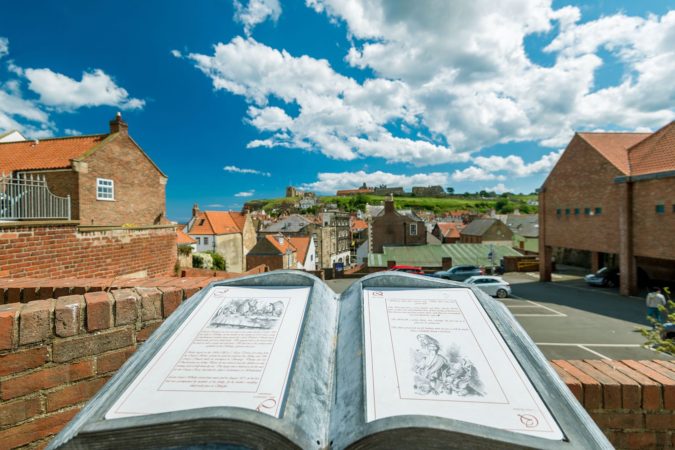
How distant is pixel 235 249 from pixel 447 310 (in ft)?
130

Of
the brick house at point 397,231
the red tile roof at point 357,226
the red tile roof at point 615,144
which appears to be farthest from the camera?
the red tile roof at point 357,226

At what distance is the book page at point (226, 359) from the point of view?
1.36 m

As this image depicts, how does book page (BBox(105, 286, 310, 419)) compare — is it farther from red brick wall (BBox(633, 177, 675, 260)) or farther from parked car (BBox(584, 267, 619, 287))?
parked car (BBox(584, 267, 619, 287))

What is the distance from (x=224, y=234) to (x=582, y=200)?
114 ft

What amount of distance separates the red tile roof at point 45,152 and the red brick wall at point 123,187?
845 millimetres

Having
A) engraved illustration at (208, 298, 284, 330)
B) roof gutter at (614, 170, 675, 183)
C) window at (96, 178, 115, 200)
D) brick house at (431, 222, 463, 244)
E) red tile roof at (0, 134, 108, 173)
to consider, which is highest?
red tile roof at (0, 134, 108, 173)

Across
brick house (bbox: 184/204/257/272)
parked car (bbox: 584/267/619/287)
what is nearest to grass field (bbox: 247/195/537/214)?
brick house (bbox: 184/204/257/272)

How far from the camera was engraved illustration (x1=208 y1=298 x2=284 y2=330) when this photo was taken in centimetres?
190

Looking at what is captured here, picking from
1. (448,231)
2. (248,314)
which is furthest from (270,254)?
(448,231)

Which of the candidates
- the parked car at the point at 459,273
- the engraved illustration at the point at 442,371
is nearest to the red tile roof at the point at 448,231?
the parked car at the point at 459,273

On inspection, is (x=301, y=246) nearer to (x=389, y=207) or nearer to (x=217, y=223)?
(x=217, y=223)

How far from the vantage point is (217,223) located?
125 feet

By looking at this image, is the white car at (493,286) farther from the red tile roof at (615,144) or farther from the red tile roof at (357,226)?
the red tile roof at (357,226)

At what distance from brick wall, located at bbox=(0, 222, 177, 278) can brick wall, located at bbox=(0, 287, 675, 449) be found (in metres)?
3.94
